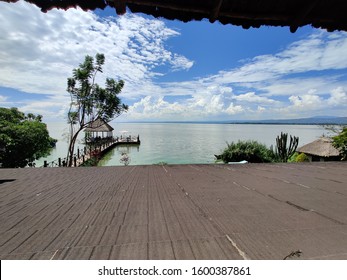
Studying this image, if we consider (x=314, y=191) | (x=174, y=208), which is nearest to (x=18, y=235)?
(x=174, y=208)

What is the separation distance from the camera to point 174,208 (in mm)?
2086

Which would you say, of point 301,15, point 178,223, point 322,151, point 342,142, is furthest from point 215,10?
point 322,151

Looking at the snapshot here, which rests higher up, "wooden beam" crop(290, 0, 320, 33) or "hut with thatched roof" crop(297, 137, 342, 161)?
"wooden beam" crop(290, 0, 320, 33)

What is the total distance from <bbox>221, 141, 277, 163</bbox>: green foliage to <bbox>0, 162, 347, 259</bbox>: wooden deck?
622 inches

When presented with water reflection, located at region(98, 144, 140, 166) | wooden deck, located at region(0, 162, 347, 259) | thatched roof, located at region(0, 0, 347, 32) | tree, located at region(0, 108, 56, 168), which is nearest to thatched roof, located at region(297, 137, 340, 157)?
water reflection, located at region(98, 144, 140, 166)

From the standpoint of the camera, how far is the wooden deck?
1.27m

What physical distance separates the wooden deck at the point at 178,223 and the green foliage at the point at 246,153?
15789 mm

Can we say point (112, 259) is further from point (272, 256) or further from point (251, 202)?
point (251, 202)

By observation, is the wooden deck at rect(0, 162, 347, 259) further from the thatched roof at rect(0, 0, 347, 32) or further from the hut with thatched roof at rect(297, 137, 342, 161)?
the hut with thatched roof at rect(297, 137, 342, 161)

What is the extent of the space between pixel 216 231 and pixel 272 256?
40 cm

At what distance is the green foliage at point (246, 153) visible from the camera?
18.2 metres

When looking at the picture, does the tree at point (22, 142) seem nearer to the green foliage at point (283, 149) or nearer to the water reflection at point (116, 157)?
the water reflection at point (116, 157)

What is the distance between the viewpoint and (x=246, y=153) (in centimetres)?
1808

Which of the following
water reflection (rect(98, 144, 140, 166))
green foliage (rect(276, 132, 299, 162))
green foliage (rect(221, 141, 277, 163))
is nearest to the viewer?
green foliage (rect(221, 141, 277, 163))
